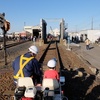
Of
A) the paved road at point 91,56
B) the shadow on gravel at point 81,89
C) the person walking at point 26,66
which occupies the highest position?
the person walking at point 26,66

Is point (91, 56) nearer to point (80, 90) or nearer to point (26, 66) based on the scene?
point (80, 90)

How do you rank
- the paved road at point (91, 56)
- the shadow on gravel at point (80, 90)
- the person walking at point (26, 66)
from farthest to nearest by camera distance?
the paved road at point (91, 56)
the shadow on gravel at point (80, 90)
the person walking at point (26, 66)

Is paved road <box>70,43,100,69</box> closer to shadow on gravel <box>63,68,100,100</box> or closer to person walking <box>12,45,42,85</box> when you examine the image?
shadow on gravel <box>63,68,100,100</box>

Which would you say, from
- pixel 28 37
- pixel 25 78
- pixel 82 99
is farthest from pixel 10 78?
pixel 28 37

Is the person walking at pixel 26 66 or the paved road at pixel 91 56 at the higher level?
the person walking at pixel 26 66

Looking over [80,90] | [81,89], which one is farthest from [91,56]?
[80,90]

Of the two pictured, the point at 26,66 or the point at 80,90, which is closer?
the point at 26,66

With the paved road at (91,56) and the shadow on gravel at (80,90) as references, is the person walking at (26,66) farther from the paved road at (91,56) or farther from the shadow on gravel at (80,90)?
the paved road at (91,56)

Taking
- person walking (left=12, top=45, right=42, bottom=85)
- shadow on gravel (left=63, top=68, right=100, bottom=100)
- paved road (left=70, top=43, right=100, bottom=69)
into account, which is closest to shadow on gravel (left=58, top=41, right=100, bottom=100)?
shadow on gravel (left=63, top=68, right=100, bottom=100)

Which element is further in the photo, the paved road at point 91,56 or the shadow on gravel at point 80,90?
the paved road at point 91,56

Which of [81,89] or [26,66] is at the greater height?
[26,66]

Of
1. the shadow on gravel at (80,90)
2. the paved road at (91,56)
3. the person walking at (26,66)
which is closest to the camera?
the person walking at (26,66)

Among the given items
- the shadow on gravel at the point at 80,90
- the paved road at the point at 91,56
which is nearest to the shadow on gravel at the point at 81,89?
the shadow on gravel at the point at 80,90

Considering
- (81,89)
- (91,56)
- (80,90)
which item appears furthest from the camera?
(91,56)
